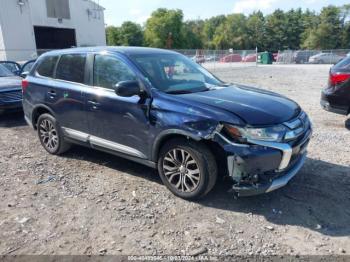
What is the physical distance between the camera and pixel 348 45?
72375 millimetres

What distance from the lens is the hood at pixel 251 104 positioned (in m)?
3.64

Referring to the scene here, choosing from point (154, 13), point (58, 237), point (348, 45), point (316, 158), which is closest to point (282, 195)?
point (316, 158)

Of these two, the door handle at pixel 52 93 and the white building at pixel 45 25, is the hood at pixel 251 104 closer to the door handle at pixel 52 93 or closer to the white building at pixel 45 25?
the door handle at pixel 52 93

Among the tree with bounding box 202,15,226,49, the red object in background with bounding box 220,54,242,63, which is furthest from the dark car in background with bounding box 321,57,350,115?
the tree with bounding box 202,15,226,49

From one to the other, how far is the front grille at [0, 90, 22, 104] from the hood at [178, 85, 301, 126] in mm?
5942

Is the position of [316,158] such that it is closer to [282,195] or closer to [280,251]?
[282,195]

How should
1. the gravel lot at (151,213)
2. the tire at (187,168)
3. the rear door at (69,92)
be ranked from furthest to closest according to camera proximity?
the rear door at (69,92), the tire at (187,168), the gravel lot at (151,213)

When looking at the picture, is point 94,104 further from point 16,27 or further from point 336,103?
point 16,27

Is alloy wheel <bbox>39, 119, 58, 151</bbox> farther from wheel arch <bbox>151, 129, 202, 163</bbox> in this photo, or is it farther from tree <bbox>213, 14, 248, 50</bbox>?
tree <bbox>213, 14, 248, 50</bbox>

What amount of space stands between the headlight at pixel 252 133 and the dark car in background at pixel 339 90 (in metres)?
3.65

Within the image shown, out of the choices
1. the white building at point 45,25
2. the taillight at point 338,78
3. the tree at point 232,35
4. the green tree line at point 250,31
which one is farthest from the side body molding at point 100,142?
the tree at point 232,35

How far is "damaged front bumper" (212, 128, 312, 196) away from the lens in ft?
11.5

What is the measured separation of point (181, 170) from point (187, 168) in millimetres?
99

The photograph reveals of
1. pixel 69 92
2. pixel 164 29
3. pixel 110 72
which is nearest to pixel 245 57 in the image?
pixel 69 92
